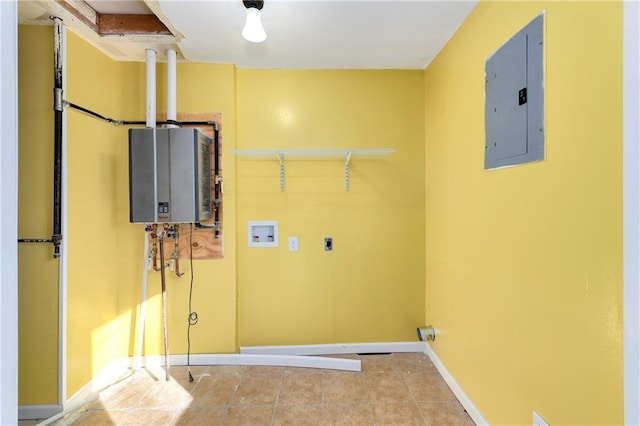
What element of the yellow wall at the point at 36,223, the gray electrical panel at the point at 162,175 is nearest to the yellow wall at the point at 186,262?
the gray electrical panel at the point at 162,175

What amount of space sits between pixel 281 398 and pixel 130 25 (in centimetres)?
275

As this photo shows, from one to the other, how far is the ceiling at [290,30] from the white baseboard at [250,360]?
7.81 feet

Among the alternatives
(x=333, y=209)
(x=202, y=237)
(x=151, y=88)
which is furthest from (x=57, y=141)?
(x=333, y=209)

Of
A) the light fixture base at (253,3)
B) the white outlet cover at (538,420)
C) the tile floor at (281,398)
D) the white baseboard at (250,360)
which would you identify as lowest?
the tile floor at (281,398)

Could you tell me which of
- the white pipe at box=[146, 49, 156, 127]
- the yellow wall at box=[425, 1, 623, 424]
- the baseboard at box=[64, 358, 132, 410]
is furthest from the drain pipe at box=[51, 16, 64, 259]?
the yellow wall at box=[425, 1, 623, 424]

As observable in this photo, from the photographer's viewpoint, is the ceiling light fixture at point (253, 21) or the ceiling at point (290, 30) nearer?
the ceiling light fixture at point (253, 21)

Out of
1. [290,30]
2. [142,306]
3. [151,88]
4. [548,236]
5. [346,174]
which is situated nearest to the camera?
[548,236]

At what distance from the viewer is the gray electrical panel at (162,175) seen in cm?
188

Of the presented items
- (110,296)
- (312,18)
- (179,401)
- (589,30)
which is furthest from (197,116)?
(589,30)

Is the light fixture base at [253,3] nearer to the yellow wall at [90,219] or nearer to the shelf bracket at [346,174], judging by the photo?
the shelf bracket at [346,174]

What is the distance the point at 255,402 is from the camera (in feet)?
5.98

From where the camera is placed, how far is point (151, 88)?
208 cm

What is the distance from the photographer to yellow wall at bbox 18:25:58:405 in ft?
5.61

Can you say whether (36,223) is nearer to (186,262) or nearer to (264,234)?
(186,262)
